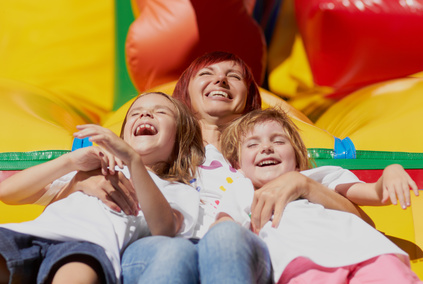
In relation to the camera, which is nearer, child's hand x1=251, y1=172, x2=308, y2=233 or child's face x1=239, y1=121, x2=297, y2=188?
child's hand x1=251, y1=172, x2=308, y2=233

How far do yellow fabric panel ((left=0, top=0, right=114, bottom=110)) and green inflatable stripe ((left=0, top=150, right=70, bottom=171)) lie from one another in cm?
69

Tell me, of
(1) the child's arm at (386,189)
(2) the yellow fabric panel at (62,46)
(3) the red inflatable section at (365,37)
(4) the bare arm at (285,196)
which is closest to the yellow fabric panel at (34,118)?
(2) the yellow fabric panel at (62,46)

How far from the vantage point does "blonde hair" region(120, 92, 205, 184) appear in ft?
3.69

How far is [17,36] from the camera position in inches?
75.9

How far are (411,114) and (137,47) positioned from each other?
0.92 meters

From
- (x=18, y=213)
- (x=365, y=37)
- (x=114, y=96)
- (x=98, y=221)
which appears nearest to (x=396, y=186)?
(x=98, y=221)

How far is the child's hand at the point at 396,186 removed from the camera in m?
0.86

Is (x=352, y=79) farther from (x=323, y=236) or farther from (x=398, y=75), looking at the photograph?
(x=323, y=236)

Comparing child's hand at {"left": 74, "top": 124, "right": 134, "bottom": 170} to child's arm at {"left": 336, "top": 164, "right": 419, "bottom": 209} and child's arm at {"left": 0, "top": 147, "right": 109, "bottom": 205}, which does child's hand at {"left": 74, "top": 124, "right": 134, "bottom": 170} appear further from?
A: child's arm at {"left": 336, "top": 164, "right": 419, "bottom": 209}

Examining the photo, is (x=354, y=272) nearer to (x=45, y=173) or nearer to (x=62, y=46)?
(x=45, y=173)

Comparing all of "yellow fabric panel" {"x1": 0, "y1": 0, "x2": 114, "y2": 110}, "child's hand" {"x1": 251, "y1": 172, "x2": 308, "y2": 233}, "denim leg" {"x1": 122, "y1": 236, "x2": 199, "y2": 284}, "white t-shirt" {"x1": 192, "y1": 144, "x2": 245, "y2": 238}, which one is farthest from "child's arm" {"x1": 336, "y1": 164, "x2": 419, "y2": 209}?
"yellow fabric panel" {"x1": 0, "y1": 0, "x2": 114, "y2": 110}

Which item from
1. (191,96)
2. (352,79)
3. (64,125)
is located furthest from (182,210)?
(352,79)

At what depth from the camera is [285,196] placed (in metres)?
0.95

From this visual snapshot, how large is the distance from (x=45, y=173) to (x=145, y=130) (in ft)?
0.78
